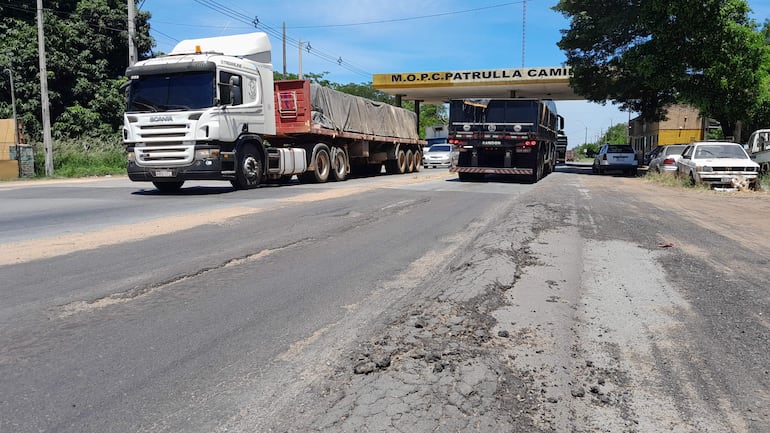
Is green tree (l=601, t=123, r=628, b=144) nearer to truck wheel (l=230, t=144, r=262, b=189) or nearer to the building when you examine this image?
the building

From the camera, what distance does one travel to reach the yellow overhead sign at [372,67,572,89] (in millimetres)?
39469

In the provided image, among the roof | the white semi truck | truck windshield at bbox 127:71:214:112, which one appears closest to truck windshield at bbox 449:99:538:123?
the white semi truck

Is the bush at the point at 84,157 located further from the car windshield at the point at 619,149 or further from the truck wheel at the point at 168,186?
the car windshield at the point at 619,149

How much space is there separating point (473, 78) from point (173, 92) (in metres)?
32.3

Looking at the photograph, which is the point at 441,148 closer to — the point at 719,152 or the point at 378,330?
the point at 719,152

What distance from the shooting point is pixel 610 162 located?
29531 millimetres

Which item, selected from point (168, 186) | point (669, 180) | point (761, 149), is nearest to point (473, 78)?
point (761, 149)

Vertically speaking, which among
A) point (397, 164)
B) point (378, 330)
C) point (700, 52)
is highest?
point (700, 52)

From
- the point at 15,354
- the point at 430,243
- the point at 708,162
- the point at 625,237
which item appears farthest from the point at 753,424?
the point at 708,162

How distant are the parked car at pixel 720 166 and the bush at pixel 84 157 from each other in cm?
2456

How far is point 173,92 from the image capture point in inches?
511

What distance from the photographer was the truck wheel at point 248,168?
45.8 feet

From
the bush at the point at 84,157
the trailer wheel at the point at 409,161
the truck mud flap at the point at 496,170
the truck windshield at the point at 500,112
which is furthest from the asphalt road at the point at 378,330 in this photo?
the bush at the point at 84,157

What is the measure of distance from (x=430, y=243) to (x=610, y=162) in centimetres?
2512
